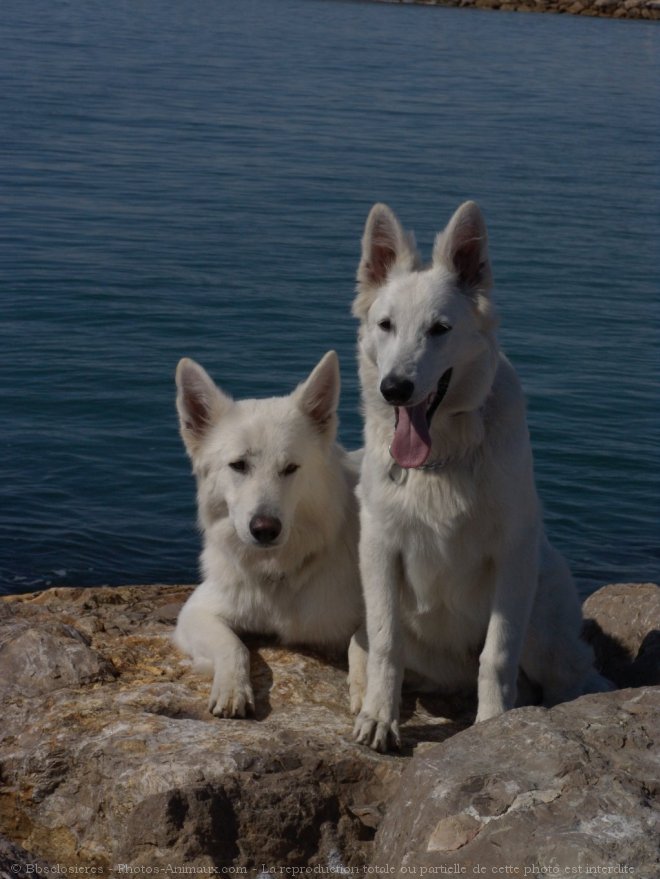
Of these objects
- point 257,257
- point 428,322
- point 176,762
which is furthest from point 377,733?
point 257,257

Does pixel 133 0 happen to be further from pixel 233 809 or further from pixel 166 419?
pixel 233 809

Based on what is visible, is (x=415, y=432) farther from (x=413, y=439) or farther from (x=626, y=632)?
(x=626, y=632)

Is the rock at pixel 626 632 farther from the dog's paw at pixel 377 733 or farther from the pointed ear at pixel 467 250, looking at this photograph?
the pointed ear at pixel 467 250

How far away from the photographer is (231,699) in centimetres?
557

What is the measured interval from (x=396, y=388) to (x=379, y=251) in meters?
0.78

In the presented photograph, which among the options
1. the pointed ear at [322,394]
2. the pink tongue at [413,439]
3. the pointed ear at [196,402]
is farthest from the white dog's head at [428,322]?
the pointed ear at [196,402]

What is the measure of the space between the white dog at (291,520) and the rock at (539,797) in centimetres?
153

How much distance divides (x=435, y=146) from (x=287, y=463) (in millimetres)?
21093

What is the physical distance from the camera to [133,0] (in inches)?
2153

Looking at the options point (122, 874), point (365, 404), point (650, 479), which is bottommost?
point (650, 479)

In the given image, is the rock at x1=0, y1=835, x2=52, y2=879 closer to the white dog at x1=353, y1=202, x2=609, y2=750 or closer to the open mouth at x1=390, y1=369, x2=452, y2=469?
the white dog at x1=353, y1=202, x2=609, y2=750

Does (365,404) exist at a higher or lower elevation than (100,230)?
higher

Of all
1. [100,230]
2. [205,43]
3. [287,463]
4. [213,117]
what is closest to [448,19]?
[205,43]

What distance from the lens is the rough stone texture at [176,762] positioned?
16.0 ft
